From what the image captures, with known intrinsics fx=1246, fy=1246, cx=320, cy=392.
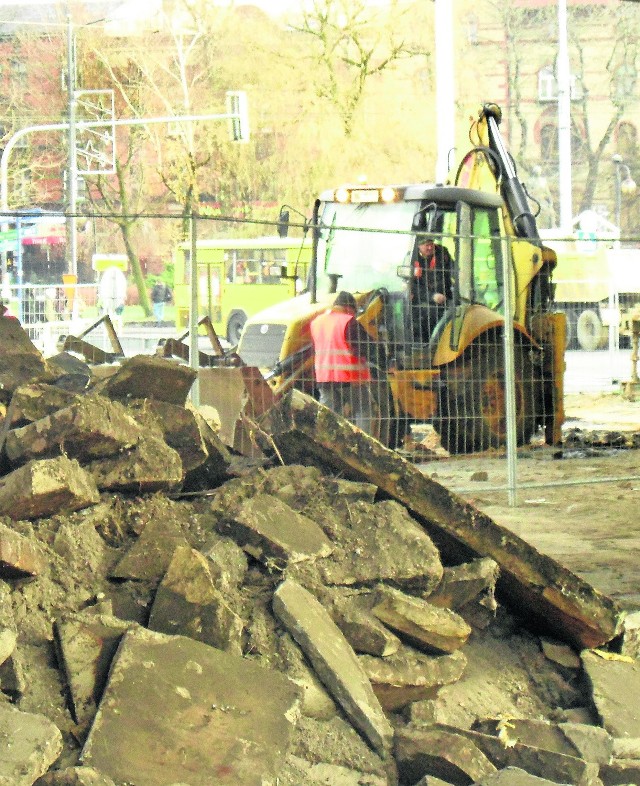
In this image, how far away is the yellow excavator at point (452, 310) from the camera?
10.6 meters

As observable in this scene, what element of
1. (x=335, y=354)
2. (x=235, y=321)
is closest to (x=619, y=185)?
(x=235, y=321)

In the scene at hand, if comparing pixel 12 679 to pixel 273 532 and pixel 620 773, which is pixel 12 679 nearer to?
pixel 273 532

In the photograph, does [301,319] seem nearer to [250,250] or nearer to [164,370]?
[164,370]

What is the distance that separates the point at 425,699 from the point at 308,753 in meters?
0.73

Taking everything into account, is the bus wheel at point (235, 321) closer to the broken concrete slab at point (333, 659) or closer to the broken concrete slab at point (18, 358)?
the broken concrete slab at point (18, 358)

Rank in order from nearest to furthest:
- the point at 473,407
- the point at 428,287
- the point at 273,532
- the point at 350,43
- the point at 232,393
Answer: the point at 273,532
the point at 232,393
the point at 473,407
the point at 428,287
the point at 350,43

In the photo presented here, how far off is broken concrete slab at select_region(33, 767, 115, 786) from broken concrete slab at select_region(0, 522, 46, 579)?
94cm

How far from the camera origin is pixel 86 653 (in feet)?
14.6

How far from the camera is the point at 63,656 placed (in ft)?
14.5

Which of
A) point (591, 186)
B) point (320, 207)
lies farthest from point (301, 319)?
point (591, 186)

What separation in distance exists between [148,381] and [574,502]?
543 cm

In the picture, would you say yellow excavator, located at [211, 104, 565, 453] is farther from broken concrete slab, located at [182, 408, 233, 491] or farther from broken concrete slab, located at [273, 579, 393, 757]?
broken concrete slab, located at [273, 579, 393, 757]

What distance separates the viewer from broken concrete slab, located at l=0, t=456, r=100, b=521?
4969 millimetres

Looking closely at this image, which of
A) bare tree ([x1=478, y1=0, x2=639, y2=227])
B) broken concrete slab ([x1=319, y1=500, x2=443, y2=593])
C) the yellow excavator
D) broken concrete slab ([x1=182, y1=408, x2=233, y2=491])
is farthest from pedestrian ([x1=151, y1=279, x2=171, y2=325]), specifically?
broken concrete slab ([x1=319, y1=500, x2=443, y2=593])
